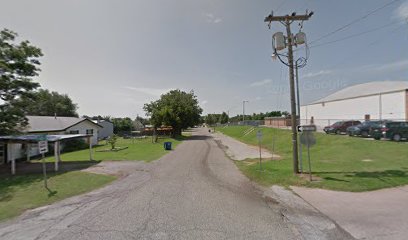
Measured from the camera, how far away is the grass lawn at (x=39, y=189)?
738cm

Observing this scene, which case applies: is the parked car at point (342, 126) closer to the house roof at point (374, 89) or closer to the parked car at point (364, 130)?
the parked car at point (364, 130)

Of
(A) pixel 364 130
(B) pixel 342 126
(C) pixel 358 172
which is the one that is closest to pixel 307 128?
(C) pixel 358 172

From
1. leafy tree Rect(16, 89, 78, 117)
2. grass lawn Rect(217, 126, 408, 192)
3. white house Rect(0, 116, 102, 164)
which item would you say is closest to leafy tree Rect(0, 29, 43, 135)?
white house Rect(0, 116, 102, 164)

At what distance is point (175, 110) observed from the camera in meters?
46.7

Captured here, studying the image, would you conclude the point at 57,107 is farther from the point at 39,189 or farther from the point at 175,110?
the point at 39,189

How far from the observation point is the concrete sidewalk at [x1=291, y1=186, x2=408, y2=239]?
4777 millimetres

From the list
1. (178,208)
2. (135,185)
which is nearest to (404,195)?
(178,208)

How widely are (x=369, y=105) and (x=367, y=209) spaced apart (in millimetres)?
38076

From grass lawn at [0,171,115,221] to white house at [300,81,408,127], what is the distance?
34861mm

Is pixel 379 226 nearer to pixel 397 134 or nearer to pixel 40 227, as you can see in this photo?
pixel 40 227

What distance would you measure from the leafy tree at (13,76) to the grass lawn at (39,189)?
4219 millimetres

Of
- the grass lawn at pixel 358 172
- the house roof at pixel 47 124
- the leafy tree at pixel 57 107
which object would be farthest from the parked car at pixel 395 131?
the leafy tree at pixel 57 107

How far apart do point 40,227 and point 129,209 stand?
A: 213 cm

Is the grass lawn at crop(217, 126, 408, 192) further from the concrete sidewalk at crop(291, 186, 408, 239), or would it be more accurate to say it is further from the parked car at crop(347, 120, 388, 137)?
the parked car at crop(347, 120, 388, 137)
